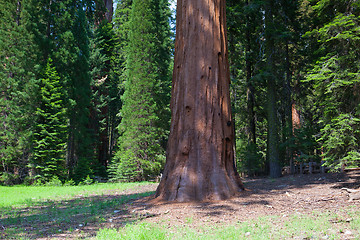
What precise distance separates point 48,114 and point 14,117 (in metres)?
1.62

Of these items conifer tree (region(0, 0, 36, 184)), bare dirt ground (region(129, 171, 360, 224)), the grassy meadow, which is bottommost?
the grassy meadow

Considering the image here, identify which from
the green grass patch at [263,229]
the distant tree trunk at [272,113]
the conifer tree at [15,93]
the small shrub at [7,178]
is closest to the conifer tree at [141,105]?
the conifer tree at [15,93]

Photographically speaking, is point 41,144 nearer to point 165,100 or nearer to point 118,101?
point 165,100

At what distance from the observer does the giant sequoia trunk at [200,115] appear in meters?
6.15

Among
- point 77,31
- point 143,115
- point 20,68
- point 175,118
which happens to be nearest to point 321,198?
point 175,118

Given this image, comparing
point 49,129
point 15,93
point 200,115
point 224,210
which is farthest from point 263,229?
point 15,93

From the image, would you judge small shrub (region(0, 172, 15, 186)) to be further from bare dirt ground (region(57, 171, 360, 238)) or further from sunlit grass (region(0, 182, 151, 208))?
bare dirt ground (region(57, 171, 360, 238))

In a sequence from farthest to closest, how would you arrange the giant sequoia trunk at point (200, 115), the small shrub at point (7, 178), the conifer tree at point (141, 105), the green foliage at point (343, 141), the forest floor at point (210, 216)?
the conifer tree at point (141, 105)
the small shrub at point (7, 178)
the green foliage at point (343, 141)
the giant sequoia trunk at point (200, 115)
the forest floor at point (210, 216)

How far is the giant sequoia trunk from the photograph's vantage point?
615cm

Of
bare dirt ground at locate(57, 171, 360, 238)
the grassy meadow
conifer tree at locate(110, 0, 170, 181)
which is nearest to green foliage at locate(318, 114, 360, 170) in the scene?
bare dirt ground at locate(57, 171, 360, 238)

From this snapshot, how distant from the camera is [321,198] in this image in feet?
19.4

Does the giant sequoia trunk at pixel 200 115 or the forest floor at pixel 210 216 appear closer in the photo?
the forest floor at pixel 210 216

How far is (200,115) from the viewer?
642 centimetres

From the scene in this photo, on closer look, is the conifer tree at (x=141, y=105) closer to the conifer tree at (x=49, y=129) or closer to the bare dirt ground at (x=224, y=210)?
the conifer tree at (x=49, y=129)
